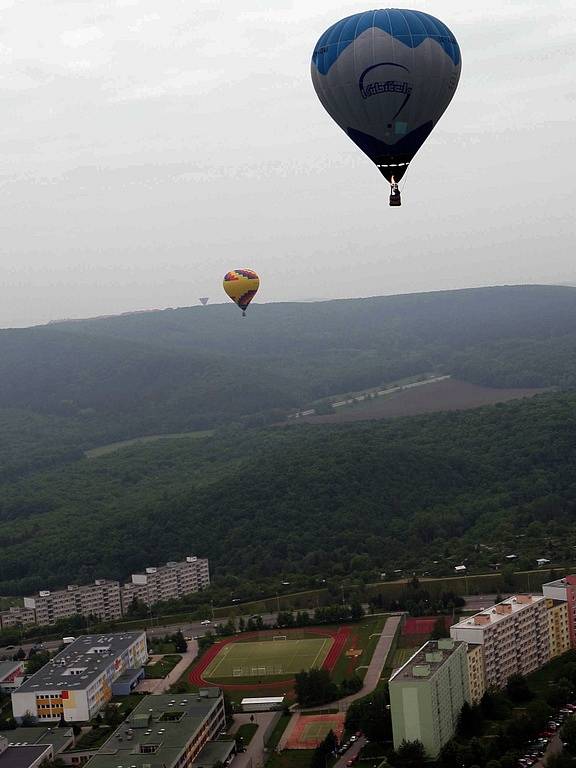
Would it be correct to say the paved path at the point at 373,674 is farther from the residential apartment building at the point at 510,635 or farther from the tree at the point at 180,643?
the tree at the point at 180,643

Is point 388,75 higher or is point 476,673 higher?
point 388,75

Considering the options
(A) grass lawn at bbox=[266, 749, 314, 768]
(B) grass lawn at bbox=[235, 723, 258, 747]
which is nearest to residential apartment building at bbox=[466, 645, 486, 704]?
(A) grass lawn at bbox=[266, 749, 314, 768]

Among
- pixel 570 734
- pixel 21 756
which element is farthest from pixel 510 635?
pixel 21 756

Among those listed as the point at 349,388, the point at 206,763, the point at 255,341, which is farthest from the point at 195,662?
the point at 255,341

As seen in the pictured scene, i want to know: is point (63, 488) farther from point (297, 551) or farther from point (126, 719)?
point (126, 719)

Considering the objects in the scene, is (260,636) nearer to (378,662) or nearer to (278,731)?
(378,662)
